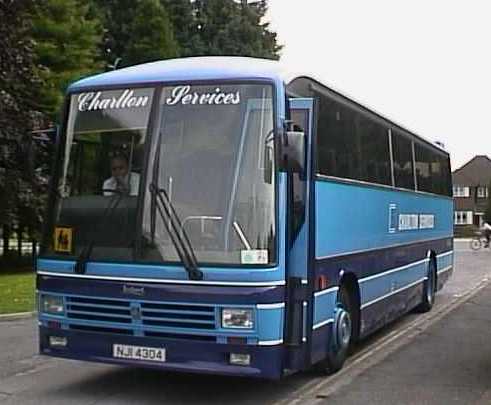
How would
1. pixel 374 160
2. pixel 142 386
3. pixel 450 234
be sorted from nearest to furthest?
pixel 142 386 < pixel 374 160 < pixel 450 234

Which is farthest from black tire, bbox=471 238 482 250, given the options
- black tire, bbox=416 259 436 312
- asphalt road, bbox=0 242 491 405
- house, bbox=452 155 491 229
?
house, bbox=452 155 491 229

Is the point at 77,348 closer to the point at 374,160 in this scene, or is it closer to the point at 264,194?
the point at 264,194

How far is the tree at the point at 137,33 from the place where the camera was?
3972cm

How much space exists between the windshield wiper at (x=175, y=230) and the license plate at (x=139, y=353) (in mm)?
780

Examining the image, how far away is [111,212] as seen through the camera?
8.00 m

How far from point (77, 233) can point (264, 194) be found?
1.81 m

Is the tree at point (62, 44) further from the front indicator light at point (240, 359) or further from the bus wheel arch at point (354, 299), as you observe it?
the front indicator light at point (240, 359)

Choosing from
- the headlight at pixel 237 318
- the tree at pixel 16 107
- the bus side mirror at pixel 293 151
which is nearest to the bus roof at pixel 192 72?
the bus side mirror at pixel 293 151

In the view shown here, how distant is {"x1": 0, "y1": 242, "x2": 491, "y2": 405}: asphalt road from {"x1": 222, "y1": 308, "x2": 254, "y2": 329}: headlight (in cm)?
113

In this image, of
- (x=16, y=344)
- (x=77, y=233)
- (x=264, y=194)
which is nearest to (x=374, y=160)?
(x=264, y=194)

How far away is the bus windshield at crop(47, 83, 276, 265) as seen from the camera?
25.2ft

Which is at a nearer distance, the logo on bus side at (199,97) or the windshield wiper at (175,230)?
the windshield wiper at (175,230)

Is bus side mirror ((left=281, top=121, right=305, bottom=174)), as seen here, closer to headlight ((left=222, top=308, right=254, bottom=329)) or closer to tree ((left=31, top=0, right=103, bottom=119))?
headlight ((left=222, top=308, right=254, bottom=329))

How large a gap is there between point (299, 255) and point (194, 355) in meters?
1.38
